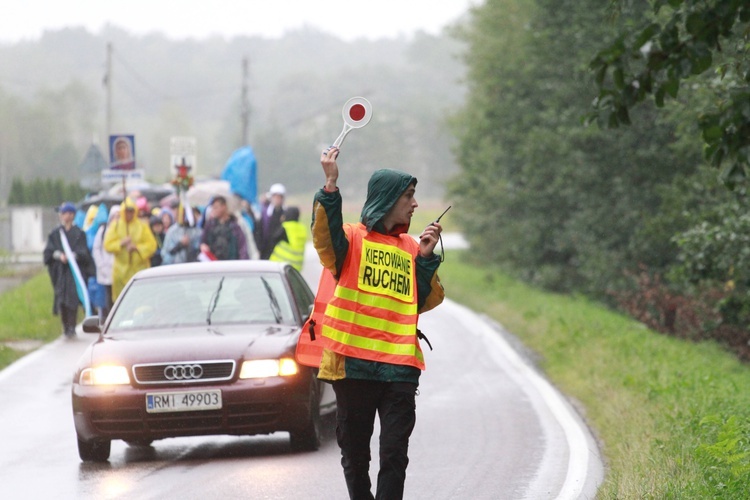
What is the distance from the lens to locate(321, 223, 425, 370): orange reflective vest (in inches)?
251

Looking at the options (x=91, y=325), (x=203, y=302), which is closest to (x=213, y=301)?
(x=203, y=302)

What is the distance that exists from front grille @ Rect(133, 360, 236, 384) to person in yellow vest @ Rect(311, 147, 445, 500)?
3.38 metres

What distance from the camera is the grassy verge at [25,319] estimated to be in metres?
19.5

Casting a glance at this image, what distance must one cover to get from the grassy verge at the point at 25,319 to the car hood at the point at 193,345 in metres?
6.52

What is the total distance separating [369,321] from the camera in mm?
6434

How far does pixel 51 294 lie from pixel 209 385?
16.2m

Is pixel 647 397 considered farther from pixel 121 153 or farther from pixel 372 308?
pixel 121 153

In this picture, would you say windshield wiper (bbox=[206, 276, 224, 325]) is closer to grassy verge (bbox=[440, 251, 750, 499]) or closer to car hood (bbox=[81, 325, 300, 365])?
car hood (bbox=[81, 325, 300, 365])

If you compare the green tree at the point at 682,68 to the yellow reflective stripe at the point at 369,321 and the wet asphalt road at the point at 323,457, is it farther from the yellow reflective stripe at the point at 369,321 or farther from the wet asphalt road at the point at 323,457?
the wet asphalt road at the point at 323,457

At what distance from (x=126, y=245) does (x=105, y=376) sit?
10208 mm

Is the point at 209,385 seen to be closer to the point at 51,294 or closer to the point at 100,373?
the point at 100,373

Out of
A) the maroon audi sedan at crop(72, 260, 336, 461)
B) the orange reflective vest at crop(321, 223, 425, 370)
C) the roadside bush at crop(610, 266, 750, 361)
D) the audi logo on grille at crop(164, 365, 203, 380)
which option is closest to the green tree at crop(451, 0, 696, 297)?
the roadside bush at crop(610, 266, 750, 361)

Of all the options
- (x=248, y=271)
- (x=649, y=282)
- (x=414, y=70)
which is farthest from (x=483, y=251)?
(x=414, y=70)

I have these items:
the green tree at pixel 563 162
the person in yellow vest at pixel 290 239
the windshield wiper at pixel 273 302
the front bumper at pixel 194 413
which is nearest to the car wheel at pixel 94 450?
the front bumper at pixel 194 413
